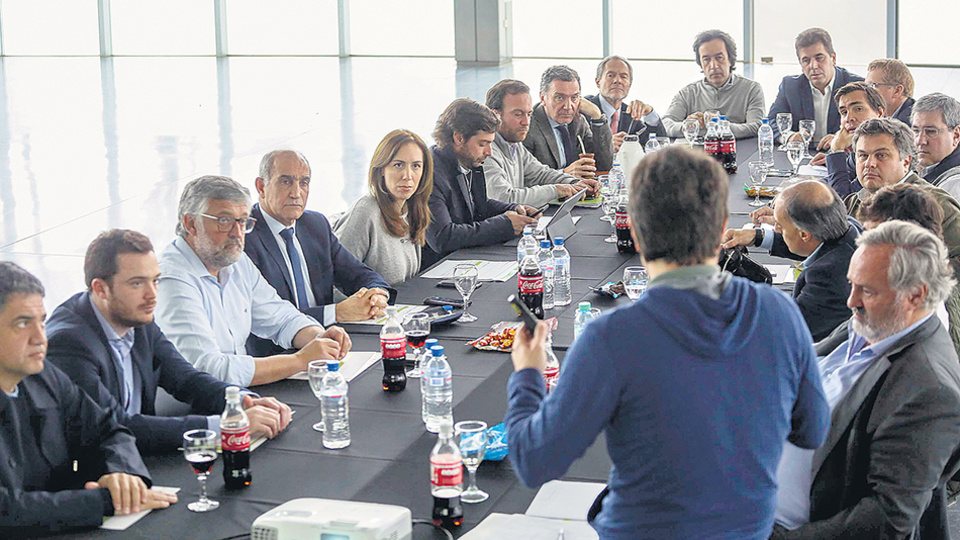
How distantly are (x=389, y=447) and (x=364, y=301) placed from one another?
1285 millimetres

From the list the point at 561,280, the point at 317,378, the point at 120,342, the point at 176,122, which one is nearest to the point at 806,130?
the point at 561,280

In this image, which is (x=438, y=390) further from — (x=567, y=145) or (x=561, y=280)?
(x=567, y=145)

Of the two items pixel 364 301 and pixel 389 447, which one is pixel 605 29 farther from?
pixel 389 447

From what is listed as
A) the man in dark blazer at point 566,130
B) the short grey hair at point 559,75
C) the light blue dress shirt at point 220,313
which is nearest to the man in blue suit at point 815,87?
the man in dark blazer at point 566,130

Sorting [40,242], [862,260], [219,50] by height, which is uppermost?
[219,50]

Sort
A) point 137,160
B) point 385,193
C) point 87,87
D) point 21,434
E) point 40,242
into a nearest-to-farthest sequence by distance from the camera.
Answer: point 21,434
point 385,193
point 40,242
point 137,160
point 87,87

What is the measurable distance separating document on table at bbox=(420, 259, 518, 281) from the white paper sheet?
2094 millimetres

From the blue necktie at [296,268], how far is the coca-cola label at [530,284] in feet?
3.25

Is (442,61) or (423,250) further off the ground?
(442,61)

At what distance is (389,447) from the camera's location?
10.0 ft

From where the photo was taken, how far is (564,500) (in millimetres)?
2703

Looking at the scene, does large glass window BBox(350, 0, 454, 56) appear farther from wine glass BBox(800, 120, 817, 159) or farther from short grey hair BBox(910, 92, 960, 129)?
short grey hair BBox(910, 92, 960, 129)

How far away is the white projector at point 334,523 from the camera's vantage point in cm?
232

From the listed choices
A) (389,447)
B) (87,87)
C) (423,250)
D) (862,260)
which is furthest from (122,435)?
(87,87)
